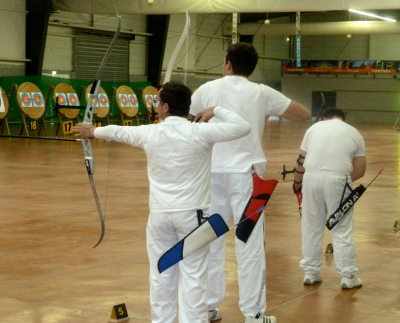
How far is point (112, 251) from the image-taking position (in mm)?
6254

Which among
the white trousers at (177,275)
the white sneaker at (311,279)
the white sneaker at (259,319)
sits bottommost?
the white sneaker at (311,279)

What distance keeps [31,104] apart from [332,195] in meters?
16.0

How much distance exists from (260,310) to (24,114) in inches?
645

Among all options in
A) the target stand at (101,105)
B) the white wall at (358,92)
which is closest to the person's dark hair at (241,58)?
the target stand at (101,105)

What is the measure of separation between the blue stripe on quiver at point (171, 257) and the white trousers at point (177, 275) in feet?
0.18

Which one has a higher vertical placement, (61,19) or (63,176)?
(61,19)

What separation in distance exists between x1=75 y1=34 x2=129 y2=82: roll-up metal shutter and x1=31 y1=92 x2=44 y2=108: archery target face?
4648 mm

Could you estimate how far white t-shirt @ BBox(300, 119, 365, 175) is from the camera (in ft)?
17.0

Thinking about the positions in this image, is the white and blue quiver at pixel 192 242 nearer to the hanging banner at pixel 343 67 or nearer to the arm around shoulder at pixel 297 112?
the arm around shoulder at pixel 297 112

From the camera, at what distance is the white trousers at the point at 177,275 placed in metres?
3.54

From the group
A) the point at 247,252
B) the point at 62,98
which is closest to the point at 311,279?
the point at 247,252

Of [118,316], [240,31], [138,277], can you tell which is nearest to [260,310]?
[118,316]

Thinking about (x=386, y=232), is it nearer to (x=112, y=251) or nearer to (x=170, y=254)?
(x=112, y=251)

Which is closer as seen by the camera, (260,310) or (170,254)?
(170,254)
